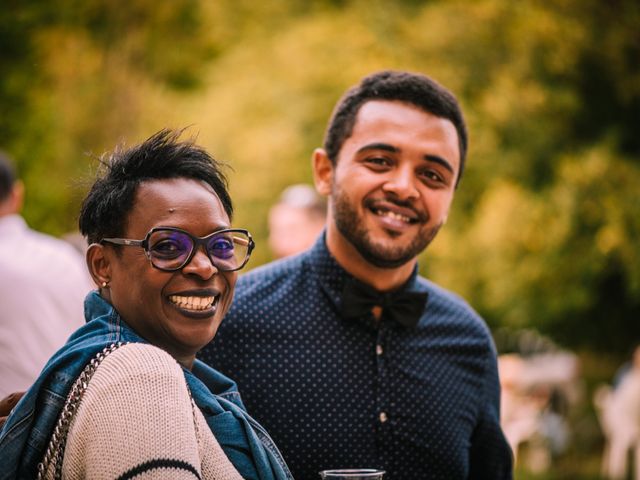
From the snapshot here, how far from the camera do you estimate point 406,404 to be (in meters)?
3.24

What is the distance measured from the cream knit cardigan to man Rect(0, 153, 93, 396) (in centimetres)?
284

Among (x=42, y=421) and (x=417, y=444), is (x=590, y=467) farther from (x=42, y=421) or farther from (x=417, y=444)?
(x=42, y=421)

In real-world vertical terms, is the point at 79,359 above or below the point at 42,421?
above

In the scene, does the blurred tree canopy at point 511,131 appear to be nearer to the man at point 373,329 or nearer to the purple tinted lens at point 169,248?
the man at point 373,329

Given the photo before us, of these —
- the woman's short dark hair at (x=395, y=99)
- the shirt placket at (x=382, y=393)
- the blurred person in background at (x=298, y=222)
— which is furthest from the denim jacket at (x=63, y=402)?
the blurred person in background at (x=298, y=222)

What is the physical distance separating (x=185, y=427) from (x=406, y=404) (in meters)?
1.54

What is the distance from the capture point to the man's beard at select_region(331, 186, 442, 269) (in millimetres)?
3236

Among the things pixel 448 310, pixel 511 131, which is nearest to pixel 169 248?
pixel 448 310

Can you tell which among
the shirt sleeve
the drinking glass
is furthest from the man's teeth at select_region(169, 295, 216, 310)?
the shirt sleeve

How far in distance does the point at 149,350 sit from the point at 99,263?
411 mm

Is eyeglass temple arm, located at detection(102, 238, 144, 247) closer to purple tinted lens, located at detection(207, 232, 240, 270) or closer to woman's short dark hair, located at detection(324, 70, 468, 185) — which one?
purple tinted lens, located at detection(207, 232, 240, 270)

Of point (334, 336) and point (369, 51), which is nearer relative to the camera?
point (334, 336)

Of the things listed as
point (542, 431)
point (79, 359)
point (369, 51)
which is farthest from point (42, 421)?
point (542, 431)

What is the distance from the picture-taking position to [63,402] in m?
1.89
